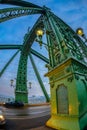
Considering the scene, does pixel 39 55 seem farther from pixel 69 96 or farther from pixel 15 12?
pixel 69 96

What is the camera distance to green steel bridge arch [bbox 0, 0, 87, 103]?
43.3 feet

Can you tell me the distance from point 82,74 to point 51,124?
12.1 feet

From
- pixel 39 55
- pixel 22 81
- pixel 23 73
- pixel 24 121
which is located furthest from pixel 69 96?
pixel 39 55

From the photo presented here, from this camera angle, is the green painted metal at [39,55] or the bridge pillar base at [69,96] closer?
the bridge pillar base at [69,96]

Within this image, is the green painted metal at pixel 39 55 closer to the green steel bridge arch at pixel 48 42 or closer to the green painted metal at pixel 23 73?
the green steel bridge arch at pixel 48 42

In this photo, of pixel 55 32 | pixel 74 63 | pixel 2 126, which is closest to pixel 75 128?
pixel 74 63

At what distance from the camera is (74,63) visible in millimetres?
10375

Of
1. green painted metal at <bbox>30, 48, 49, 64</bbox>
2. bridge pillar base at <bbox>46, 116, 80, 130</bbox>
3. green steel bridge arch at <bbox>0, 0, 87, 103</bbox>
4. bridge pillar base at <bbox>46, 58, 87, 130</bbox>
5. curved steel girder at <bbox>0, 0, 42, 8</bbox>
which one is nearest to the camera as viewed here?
bridge pillar base at <bbox>46, 116, 80, 130</bbox>

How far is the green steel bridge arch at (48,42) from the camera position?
13.2 metres

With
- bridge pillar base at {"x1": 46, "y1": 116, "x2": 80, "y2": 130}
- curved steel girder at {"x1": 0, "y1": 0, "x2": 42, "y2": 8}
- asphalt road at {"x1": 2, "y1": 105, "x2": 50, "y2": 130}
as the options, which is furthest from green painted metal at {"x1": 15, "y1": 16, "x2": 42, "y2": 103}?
bridge pillar base at {"x1": 46, "y1": 116, "x2": 80, "y2": 130}

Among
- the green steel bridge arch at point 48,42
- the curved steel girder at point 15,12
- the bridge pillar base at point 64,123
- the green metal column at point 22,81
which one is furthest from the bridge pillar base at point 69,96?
the green metal column at point 22,81

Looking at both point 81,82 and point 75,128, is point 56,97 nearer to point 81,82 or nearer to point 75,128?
point 81,82

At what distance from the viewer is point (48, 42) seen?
48.7 ft

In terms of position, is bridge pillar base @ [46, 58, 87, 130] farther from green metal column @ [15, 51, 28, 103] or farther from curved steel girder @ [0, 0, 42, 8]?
green metal column @ [15, 51, 28, 103]
